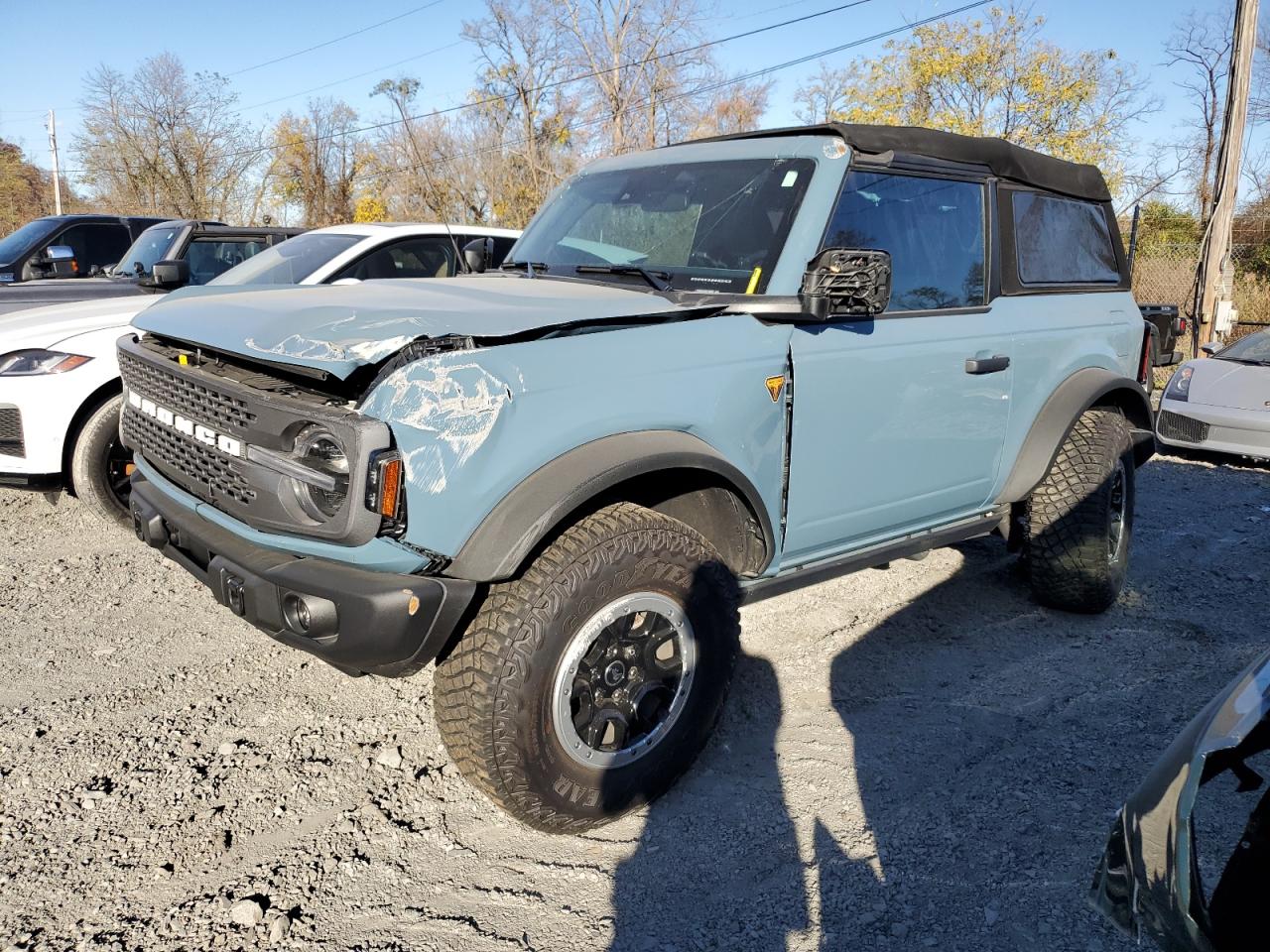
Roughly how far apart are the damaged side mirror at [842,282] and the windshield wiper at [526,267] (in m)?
1.29

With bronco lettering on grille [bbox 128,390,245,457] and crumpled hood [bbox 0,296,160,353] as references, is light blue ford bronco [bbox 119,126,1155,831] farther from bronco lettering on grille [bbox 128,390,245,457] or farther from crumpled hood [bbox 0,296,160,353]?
crumpled hood [bbox 0,296,160,353]

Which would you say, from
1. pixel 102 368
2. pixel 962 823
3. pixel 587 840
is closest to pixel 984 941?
pixel 962 823

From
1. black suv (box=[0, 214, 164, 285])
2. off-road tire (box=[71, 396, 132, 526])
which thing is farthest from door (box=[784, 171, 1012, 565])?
black suv (box=[0, 214, 164, 285])

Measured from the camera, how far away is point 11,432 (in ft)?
16.5

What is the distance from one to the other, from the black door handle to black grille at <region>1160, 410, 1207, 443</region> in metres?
5.82

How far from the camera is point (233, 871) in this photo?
2658 millimetres

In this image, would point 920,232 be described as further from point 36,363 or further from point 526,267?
point 36,363

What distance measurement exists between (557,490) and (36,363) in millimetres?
4006

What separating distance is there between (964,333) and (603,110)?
28579mm

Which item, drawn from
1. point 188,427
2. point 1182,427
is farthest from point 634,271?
point 1182,427

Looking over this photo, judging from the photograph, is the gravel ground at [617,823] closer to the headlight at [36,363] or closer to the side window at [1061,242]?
the headlight at [36,363]

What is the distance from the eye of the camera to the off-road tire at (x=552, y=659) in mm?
2572

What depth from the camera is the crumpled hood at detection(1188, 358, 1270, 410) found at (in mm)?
8367

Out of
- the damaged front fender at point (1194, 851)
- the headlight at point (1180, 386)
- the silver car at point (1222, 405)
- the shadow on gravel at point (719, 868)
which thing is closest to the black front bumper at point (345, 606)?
the shadow on gravel at point (719, 868)
